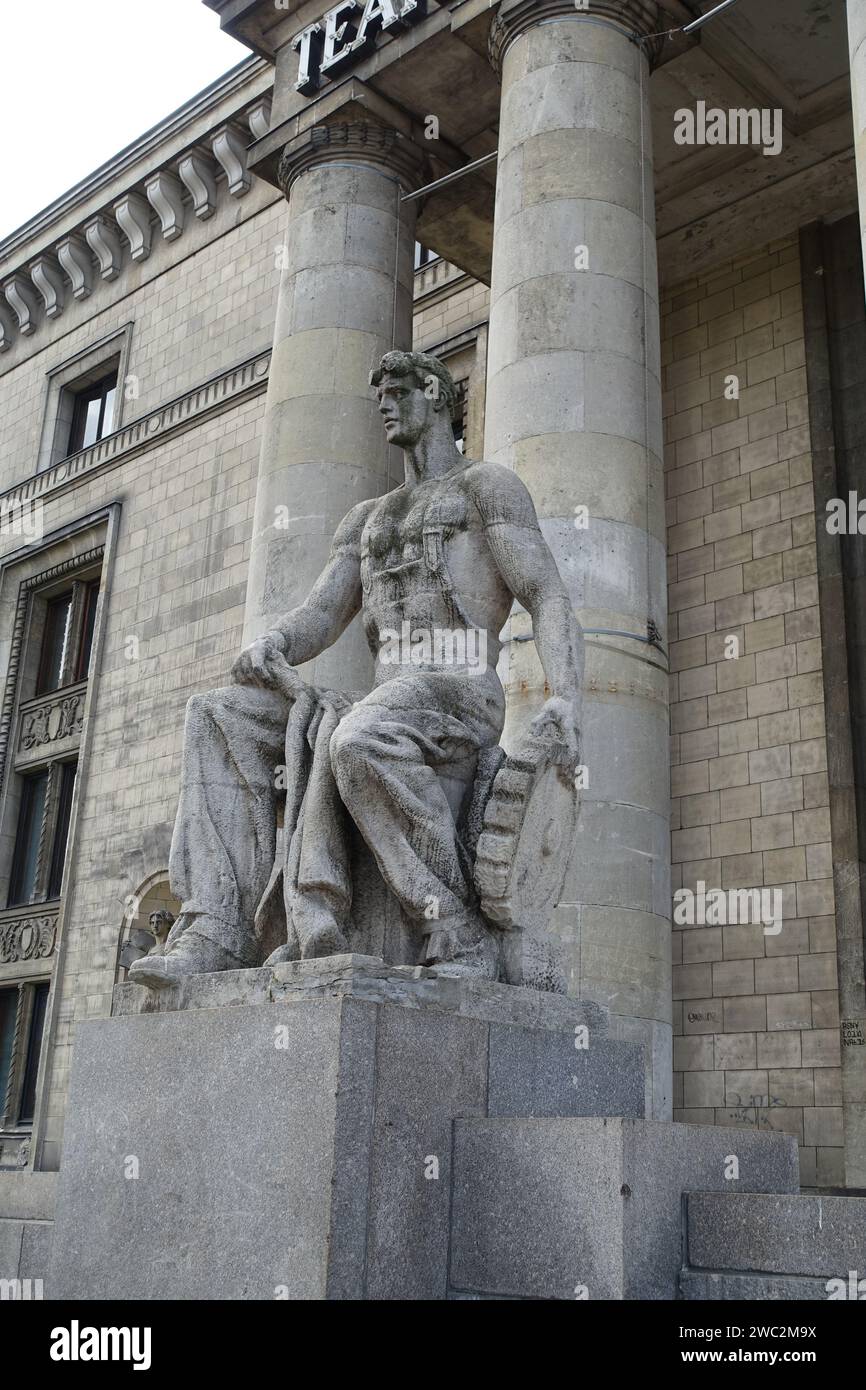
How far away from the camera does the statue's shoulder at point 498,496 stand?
656 centimetres

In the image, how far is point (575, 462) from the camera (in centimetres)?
1083

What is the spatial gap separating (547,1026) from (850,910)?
8.98 m

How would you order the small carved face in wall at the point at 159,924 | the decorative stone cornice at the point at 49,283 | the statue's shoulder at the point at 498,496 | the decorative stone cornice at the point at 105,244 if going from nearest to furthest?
the statue's shoulder at the point at 498,496 → the small carved face in wall at the point at 159,924 → the decorative stone cornice at the point at 105,244 → the decorative stone cornice at the point at 49,283

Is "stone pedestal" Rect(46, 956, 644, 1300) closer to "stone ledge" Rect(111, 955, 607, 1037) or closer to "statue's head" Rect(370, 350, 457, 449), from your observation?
"stone ledge" Rect(111, 955, 607, 1037)

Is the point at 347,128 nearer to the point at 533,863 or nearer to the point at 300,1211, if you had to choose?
the point at 533,863

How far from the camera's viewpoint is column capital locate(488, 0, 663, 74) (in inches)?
493

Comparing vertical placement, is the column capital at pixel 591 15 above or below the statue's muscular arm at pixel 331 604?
above

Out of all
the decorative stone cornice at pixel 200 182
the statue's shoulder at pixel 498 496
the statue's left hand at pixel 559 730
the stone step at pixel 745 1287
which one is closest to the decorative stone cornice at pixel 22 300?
the decorative stone cornice at pixel 200 182

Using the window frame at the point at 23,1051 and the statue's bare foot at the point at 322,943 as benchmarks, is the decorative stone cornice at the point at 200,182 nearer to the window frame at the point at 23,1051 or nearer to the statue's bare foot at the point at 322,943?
the window frame at the point at 23,1051

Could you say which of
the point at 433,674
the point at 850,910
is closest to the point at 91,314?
the point at 850,910

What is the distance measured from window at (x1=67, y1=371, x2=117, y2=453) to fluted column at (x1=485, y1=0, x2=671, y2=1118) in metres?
15.4

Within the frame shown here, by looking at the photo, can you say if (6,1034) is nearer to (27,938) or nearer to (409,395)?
(27,938)

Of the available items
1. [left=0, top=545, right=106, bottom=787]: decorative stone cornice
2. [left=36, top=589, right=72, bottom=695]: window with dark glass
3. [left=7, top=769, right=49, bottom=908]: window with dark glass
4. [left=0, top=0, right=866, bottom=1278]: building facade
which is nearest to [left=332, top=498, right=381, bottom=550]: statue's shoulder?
[left=0, top=0, right=866, bottom=1278]: building facade

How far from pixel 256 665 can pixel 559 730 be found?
4.71ft
